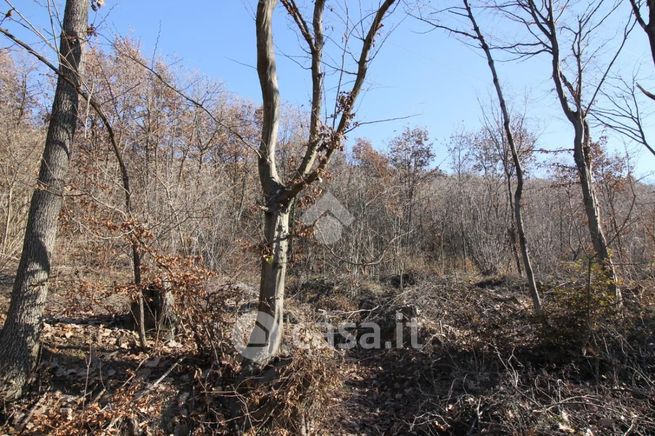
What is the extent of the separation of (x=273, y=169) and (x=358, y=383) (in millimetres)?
2848

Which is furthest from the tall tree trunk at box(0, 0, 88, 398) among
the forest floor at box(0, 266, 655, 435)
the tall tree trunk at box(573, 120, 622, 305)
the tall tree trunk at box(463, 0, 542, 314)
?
the tall tree trunk at box(573, 120, 622, 305)

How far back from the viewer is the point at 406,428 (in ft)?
12.8

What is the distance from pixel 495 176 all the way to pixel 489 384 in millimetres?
10392

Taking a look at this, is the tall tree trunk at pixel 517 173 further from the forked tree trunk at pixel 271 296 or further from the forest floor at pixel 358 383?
the forked tree trunk at pixel 271 296

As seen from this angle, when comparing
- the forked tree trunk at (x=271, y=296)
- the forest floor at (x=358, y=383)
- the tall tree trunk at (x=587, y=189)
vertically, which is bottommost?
the forest floor at (x=358, y=383)

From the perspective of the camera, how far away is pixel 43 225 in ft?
12.6

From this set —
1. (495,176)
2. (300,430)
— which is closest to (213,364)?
(300,430)

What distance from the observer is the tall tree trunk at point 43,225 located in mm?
3598

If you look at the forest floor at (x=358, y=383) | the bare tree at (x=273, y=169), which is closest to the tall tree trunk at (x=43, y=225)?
the forest floor at (x=358, y=383)

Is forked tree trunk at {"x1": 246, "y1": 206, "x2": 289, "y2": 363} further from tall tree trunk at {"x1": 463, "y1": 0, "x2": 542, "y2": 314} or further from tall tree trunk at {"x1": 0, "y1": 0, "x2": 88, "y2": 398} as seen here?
tall tree trunk at {"x1": 463, "y1": 0, "x2": 542, "y2": 314}

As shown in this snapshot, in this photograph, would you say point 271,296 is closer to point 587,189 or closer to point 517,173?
point 517,173

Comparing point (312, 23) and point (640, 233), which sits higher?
point (312, 23)

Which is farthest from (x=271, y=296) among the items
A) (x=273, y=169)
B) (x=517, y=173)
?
(x=517, y=173)

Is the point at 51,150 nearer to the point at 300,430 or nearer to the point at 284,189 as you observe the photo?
the point at 284,189
